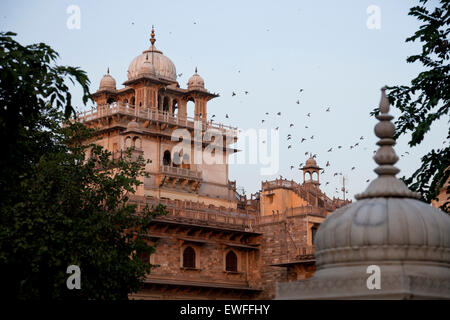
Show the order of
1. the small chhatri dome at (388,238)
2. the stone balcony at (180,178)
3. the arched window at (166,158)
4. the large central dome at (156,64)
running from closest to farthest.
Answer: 1. the small chhatri dome at (388,238)
2. the stone balcony at (180,178)
3. the arched window at (166,158)
4. the large central dome at (156,64)

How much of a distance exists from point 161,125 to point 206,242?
12450 mm

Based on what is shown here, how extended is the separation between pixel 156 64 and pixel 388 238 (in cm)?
5338

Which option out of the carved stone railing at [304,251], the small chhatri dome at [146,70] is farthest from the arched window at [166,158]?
the carved stone railing at [304,251]

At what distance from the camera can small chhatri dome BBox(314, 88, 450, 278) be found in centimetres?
1292

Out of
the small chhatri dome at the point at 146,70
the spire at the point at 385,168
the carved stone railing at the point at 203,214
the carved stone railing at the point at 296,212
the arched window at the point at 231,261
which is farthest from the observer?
the small chhatri dome at the point at 146,70

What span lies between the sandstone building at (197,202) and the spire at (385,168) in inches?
1308

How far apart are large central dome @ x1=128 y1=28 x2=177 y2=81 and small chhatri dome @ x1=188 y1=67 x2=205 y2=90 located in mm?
1445

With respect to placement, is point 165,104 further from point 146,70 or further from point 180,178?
point 180,178

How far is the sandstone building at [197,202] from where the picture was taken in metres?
50.1

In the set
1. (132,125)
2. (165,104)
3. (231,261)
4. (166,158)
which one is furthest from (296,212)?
(165,104)

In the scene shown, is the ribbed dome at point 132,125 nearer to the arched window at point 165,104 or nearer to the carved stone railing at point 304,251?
the arched window at point 165,104

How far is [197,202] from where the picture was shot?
54125mm
